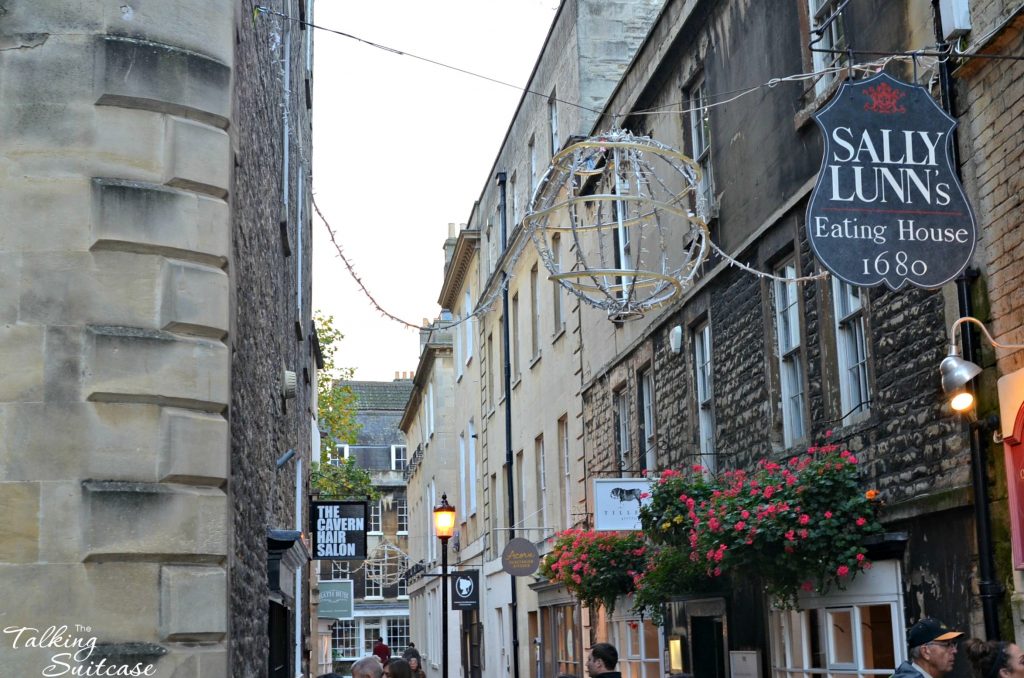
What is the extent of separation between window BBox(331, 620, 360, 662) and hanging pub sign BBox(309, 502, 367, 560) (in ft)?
141

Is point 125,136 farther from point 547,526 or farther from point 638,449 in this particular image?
point 547,526

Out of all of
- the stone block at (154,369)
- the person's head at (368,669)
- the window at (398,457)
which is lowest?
the person's head at (368,669)

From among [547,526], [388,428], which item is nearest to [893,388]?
[547,526]

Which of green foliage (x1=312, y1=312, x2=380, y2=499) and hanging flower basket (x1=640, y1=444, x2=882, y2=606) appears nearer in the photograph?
hanging flower basket (x1=640, y1=444, x2=882, y2=606)

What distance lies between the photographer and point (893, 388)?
36.3 feet

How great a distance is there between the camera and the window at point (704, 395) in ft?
52.2

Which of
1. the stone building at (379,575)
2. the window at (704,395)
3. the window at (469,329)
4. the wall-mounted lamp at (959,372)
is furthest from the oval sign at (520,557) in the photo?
the stone building at (379,575)

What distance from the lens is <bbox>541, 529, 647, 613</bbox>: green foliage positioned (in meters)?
17.2

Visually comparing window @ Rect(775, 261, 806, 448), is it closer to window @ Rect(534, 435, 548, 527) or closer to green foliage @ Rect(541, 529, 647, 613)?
green foliage @ Rect(541, 529, 647, 613)

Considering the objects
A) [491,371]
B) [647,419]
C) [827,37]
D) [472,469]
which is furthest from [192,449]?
[472,469]

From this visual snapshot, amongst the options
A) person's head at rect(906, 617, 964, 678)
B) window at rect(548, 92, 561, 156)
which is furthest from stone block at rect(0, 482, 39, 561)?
window at rect(548, 92, 561, 156)

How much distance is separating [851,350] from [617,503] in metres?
4.54

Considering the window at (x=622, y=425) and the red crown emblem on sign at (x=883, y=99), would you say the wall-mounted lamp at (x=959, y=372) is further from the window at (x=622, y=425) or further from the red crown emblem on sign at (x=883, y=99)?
the window at (x=622, y=425)

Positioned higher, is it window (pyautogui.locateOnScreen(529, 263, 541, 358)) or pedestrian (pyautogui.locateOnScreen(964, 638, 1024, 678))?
window (pyautogui.locateOnScreen(529, 263, 541, 358))
